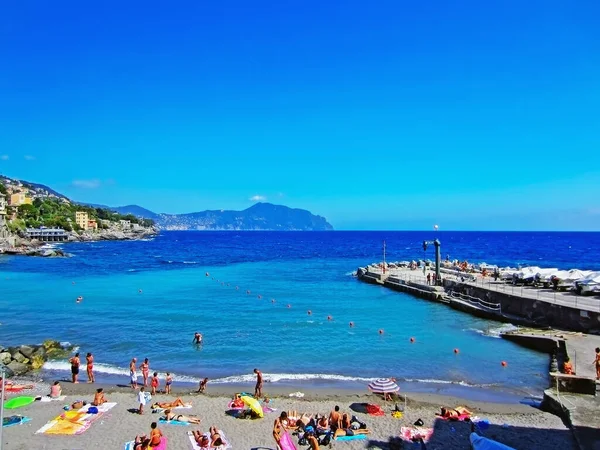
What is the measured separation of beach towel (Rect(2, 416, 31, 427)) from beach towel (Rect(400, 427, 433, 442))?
11.9 metres

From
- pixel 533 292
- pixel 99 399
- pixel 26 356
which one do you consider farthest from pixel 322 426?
pixel 533 292

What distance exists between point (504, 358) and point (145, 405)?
16.9 meters

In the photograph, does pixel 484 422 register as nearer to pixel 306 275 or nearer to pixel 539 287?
pixel 539 287

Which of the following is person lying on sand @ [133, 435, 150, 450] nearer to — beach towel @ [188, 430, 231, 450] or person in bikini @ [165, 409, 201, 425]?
beach towel @ [188, 430, 231, 450]

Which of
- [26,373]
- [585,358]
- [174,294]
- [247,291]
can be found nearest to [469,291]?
[585,358]

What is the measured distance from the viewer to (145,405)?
16.3m

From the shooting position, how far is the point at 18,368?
2100 centimetres

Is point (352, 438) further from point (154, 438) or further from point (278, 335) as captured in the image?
point (278, 335)

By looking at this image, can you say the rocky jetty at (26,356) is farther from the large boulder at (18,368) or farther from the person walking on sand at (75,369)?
the person walking on sand at (75,369)

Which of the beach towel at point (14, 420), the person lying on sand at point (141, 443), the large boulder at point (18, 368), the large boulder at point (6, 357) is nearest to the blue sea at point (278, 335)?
the large boulder at point (18, 368)

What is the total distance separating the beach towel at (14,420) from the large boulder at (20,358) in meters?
7.85

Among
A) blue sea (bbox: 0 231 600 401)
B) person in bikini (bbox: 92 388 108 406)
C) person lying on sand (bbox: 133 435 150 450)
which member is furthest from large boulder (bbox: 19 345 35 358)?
person lying on sand (bbox: 133 435 150 450)

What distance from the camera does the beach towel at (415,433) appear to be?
539 inches

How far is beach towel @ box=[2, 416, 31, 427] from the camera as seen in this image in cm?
1438
